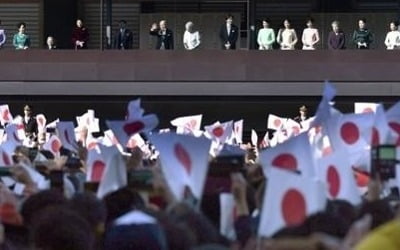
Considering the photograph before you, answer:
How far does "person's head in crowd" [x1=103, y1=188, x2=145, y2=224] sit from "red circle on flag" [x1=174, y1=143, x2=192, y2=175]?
28 centimetres

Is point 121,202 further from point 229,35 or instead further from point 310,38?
point 229,35

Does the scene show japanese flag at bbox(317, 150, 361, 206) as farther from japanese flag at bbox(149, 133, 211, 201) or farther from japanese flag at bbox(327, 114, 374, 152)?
japanese flag at bbox(327, 114, 374, 152)

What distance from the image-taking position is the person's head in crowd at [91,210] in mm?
4688

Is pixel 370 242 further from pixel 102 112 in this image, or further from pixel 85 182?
pixel 102 112

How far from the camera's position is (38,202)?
16.5ft

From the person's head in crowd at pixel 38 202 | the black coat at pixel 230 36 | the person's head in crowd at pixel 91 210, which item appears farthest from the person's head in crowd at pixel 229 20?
the person's head in crowd at pixel 91 210

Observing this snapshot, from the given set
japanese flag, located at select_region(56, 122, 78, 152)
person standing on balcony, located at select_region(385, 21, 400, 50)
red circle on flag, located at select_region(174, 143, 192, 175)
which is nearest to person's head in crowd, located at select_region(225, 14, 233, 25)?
person standing on balcony, located at select_region(385, 21, 400, 50)

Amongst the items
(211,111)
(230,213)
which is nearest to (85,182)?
(230,213)

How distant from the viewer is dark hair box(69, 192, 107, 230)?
4.70 m

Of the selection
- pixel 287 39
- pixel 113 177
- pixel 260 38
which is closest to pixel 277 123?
pixel 287 39

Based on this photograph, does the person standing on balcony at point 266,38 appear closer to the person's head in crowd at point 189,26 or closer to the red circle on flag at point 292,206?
the person's head in crowd at point 189,26

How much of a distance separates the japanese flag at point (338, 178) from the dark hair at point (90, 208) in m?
1.07

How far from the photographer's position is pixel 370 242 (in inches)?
133

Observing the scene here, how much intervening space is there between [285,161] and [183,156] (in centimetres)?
51
